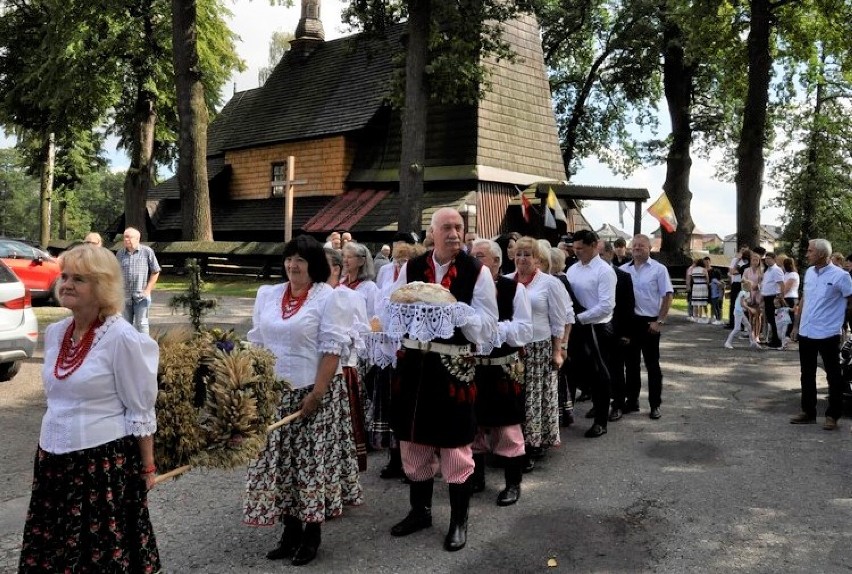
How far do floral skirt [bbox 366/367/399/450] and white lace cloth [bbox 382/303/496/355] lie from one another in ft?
6.28

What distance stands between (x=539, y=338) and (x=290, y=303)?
2728mm

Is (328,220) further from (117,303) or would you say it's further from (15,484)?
(117,303)

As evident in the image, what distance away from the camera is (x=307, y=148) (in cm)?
2931

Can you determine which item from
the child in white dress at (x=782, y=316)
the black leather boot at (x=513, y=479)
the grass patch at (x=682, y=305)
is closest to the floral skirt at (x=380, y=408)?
the black leather boot at (x=513, y=479)

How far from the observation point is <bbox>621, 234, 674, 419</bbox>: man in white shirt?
8430mm

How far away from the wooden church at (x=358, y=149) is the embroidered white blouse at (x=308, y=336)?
17965mm

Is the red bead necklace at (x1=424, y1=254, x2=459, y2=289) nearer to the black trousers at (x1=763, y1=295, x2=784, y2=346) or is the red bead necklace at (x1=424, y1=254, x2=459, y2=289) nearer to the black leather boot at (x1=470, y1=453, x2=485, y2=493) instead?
the black leather boot at (x1=470, y1=453, x2=485, y2=493)

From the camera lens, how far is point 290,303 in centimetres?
443

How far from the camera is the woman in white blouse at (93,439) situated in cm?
304

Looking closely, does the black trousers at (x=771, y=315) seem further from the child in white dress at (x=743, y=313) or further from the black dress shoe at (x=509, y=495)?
the black dress shoe at (x=509, y=495)

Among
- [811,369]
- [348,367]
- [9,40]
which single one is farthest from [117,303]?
[9,40]

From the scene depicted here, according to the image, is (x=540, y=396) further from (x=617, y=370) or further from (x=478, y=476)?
(x=617, y=370)

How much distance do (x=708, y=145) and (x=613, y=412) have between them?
105 ft

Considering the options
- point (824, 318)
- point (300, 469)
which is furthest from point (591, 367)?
point (300, 469)
